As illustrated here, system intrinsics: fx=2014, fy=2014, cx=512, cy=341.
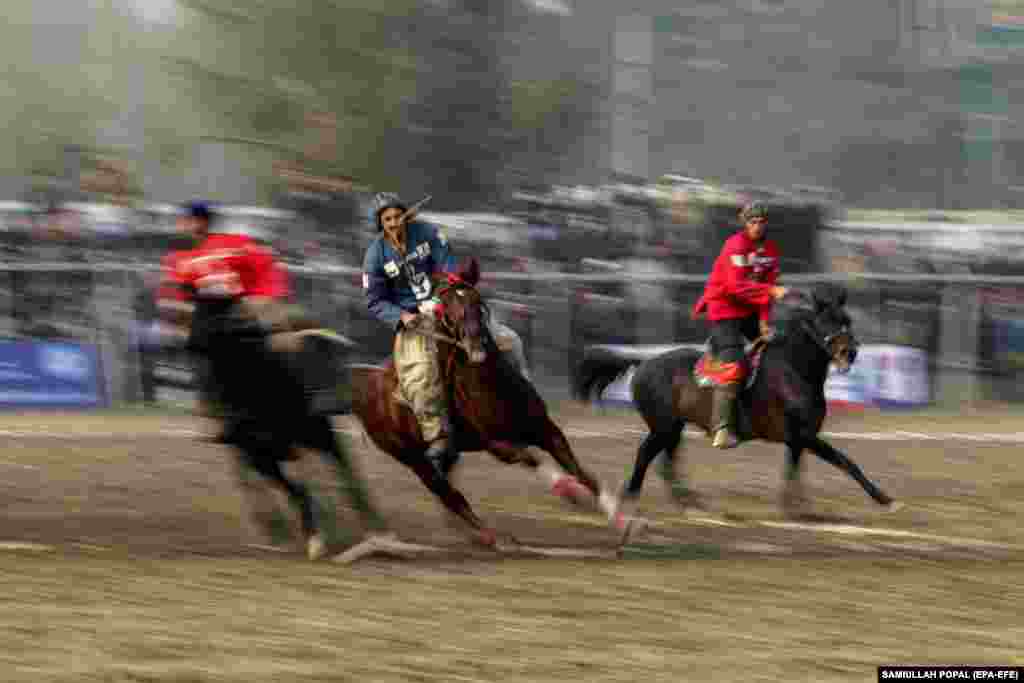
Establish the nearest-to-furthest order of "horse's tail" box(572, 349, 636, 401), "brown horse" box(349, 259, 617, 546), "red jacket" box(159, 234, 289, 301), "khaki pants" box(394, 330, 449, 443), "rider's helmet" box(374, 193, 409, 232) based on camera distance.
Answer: "red jacket" box(159, 234, 289, 301) → "brown horse" box(349, 259, 617, 546) → "khaki pants" box(394, 330, 449, 443) → "rider's helmet" box(374, 193, 409, 232) → "horse's tail" box(572, 349, 636, 401)

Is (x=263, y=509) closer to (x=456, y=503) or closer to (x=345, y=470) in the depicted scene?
(x=345, y=470)

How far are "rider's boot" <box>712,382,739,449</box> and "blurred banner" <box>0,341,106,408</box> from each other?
8017 millimetres

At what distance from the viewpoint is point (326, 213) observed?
21109 mm

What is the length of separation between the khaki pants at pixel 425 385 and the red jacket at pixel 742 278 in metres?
2.64

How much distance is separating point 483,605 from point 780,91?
21.9 meters

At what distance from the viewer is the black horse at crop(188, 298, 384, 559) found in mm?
11516

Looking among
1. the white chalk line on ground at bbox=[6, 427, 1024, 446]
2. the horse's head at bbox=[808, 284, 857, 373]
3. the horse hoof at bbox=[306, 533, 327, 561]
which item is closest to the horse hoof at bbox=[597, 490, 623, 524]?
the horse hoof at bbox=[306, 533, 327, 561]

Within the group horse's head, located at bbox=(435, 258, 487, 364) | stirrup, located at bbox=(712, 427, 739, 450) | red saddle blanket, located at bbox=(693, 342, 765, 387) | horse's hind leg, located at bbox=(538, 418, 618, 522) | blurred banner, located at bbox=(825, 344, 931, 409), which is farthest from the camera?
blurred banner, located at bbox=(825, 344, 931, 409)

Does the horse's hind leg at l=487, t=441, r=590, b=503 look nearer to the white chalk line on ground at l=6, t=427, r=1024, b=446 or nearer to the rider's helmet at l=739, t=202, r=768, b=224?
the rider's helmet at l=739, t=202, r=768, b=224

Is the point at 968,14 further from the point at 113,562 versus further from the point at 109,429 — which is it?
the point at 113,562

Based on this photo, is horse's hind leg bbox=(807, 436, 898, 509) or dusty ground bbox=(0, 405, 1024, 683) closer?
dusty ground bbox=(0, 405, 1024, 683)

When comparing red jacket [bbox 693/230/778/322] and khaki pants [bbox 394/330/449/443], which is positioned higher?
red jacket [bbox 693/230/778/322]

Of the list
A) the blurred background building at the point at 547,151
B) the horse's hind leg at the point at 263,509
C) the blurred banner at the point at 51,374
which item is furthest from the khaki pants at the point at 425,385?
the blurred banner at the point at 51,374
